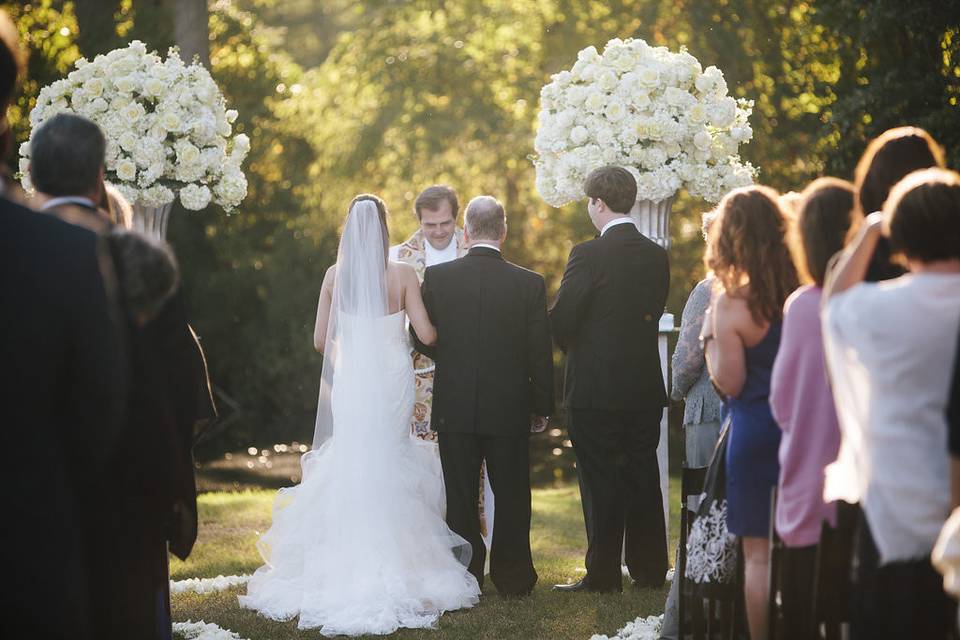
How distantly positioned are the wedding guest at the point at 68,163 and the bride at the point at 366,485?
3.11 meters

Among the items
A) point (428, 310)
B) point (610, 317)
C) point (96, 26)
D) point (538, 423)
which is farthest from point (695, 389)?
point (96, 26)

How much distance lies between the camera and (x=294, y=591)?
261 inches

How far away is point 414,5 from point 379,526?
1480 cm

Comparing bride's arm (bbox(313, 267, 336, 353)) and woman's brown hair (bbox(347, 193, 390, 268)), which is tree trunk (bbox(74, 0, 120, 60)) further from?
woman's brown hair (bbox(347, 193, 390, 268))

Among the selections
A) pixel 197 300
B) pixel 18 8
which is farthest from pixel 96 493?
pixel 197 300

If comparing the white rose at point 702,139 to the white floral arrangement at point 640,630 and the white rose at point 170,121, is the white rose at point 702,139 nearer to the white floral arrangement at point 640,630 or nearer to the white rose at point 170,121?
the white floral arrangement at point 640,630

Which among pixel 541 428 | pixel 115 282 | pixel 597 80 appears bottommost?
pixel 541 428

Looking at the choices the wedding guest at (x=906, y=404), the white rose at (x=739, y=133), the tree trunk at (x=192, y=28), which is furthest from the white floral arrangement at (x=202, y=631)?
the tree trunk at (x=192, y=28)

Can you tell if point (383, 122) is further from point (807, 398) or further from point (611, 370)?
point (807, 398)

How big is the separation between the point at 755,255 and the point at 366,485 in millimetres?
3035

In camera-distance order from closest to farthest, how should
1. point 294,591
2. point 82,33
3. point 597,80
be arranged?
point 294,591 < point 597,80 < point 82,33

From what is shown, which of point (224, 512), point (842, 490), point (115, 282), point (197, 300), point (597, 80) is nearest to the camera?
point (115, 282)

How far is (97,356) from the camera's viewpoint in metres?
2.71

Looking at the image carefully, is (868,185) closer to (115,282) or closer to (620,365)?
(115,282)
